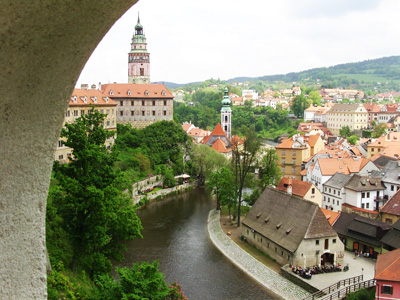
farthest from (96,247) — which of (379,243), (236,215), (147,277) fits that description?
(236,215)

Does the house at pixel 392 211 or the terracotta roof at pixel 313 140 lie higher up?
the terracotta roof at pixel 313 140

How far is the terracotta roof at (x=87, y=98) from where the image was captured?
33234 mm

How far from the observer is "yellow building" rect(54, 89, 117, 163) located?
31344 millimetres

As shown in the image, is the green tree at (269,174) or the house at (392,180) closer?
the house at (392,180)

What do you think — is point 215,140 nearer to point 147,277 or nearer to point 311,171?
point 311,171

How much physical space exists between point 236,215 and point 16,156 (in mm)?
25752

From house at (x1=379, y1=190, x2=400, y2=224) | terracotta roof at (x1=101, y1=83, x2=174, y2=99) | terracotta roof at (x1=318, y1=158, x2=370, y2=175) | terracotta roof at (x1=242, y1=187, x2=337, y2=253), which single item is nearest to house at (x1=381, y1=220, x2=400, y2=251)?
terracotta roof at (x1=242, y1=187, x2=337, y2=253)

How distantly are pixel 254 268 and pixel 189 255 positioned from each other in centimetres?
355

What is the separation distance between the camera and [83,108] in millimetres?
33906

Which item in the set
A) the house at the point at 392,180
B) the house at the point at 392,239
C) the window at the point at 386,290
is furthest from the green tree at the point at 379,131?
the window at the point at 386,290

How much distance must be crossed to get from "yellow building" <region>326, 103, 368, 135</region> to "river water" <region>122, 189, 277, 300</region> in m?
48.3

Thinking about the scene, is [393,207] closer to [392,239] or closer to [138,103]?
[392,239]

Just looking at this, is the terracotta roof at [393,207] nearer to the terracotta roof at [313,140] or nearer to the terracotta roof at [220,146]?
the terracotta roof at [313,140]

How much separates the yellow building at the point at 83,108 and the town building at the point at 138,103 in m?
4.92
